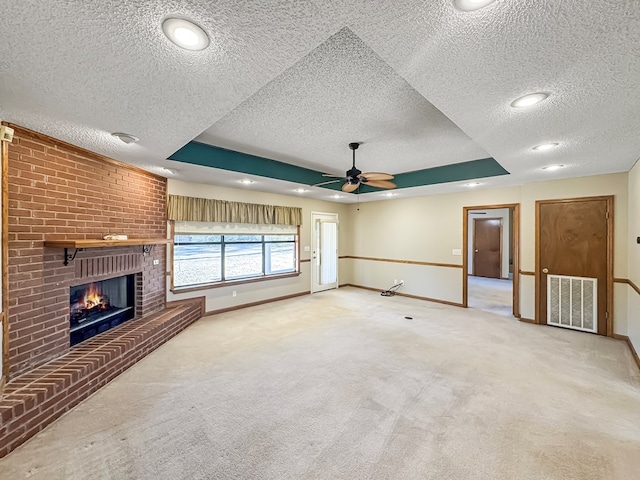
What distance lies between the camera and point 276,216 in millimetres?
5633

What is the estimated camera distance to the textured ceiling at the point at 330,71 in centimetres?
109

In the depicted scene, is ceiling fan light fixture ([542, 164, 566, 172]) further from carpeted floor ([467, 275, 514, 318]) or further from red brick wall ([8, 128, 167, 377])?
red brick wall ([8, 128, 167, 377])

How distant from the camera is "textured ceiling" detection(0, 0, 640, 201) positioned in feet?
3.58

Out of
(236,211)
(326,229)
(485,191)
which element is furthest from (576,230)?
(236,211)

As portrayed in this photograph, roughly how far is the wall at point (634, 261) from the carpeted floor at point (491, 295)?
151cm

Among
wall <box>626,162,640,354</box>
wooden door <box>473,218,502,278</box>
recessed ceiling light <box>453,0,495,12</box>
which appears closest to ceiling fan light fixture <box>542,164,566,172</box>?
wall <box>626,162,640,354</box>

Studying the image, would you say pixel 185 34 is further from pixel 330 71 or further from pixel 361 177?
pixel 361 177

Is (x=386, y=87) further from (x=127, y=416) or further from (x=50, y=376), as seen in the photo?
(x=50, y=376)

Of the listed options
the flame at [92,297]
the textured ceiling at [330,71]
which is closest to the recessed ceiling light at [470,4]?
the textured ceiling at [330,71]

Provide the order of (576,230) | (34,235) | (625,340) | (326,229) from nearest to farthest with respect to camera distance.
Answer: (34,235), (625,340), (576,230), (326,229)

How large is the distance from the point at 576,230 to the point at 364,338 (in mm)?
3609

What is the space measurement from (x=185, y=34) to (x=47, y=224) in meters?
2.49

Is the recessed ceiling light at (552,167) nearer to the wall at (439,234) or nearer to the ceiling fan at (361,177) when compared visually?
the wall at (439,234)

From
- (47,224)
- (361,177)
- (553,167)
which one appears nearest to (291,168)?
(361,177)
